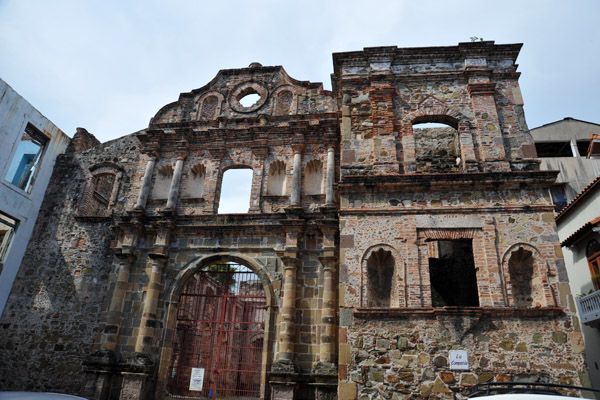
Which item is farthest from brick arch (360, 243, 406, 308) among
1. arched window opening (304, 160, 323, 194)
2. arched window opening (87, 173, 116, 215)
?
arched window opening (87, 173, 116, 215)

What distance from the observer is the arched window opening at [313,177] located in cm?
1293

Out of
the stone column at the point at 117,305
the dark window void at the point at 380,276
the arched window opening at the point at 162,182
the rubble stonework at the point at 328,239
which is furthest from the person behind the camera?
the arched window opening at the point at 162,182

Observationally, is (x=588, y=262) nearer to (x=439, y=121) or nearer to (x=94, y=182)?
(x=439, y=121)

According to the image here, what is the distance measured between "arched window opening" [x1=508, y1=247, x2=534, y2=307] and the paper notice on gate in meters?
7.87

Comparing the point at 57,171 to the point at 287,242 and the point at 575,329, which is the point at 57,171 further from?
the point at 575,329

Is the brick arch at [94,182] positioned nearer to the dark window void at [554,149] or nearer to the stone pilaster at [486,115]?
the stone pilaster at [486,115]

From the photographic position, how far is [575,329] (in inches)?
313

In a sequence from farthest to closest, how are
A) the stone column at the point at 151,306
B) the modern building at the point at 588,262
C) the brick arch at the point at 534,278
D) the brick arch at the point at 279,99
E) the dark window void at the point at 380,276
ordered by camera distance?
the brick arch at the point at 279,99, the modern building at the point at 588,262, the stone column at the point at 151,306, the dark window void at the point at 380,276, the brick arch at the point at 534,278

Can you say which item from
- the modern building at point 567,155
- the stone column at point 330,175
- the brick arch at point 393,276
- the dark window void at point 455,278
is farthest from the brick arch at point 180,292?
the modern building at point 567,155

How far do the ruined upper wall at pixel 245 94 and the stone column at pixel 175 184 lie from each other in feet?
5.06

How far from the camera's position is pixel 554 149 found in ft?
63.2

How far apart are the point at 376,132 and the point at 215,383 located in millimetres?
7684

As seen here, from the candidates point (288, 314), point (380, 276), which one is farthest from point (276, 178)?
point (380, 276)

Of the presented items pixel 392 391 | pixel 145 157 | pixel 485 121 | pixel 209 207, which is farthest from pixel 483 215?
pixel 145 157
